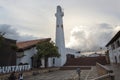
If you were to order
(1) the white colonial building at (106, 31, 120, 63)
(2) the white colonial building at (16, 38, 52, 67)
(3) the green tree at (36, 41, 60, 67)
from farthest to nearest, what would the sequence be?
(1) the white colonial building at (106, 31, 120, 63), (2) the white colonial building at (16, 38, 52, 67), (3) the green tree at (36, 41, 60, 67)

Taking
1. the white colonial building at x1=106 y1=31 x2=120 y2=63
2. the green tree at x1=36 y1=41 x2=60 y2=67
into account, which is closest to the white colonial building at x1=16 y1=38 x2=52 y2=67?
the green tree at x1=36 y1=41 x2=60 y2=67

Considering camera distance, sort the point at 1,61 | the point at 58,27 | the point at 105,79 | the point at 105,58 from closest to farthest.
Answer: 1. the point at 105,79
2. the point at 1,61
3. the point at 58,27
4. the point at 105,58

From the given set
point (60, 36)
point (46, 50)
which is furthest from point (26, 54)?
point (60, 36)

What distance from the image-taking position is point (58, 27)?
45312mm

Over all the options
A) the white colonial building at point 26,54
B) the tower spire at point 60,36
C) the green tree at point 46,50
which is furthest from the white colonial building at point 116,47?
the white colonial building at point 26,54

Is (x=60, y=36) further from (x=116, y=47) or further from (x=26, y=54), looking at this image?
(x=116, y=47)

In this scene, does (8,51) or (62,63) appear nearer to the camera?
(8,51)

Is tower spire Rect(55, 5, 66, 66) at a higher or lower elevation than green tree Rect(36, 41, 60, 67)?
higher

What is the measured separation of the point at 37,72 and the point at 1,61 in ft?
19.0

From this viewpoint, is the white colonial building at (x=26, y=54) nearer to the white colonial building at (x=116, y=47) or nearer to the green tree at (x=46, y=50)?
the green tree at (x=46, y=50)

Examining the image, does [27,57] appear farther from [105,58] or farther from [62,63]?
[105,58]

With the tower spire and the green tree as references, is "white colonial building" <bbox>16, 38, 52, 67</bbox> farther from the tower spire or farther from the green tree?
the tower spire

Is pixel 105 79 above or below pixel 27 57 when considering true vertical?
below

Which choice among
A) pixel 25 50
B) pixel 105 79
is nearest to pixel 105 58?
pixel 25 50
